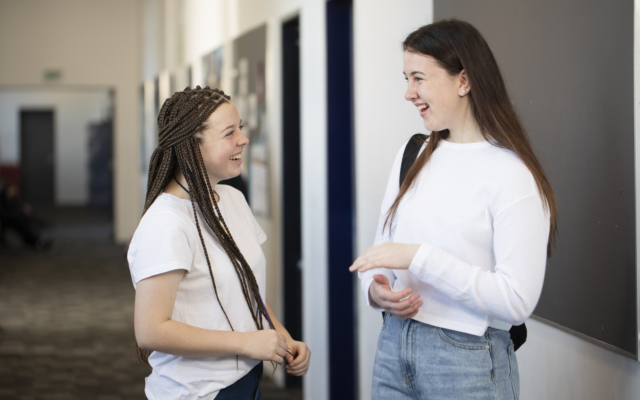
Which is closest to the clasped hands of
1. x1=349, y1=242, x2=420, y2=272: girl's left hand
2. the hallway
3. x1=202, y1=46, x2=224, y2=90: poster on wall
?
x1=349, y1=242, x2=420, y2=272: girl's left hand

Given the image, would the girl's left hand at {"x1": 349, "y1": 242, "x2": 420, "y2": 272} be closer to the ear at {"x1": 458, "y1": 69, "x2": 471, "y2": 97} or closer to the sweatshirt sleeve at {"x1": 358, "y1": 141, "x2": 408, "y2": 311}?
the sweatshirt sleeve at {"x1": 358, "y1": 141, "x2": 408, "y2": 311}

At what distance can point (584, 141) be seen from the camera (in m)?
1.65

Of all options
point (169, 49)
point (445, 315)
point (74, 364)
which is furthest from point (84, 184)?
point (445, 315)

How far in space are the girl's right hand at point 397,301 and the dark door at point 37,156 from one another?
57.1ft

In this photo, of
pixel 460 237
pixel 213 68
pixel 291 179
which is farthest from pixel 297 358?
pixel 213 68

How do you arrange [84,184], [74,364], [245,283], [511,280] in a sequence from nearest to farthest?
[511,280] < [245,283] < [74,364] < [84,184]

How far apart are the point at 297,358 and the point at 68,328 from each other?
167 inches

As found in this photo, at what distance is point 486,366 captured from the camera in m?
1.33

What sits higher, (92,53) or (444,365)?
(92,53)

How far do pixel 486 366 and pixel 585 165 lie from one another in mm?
686

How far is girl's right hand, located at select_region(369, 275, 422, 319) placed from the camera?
132 centimetres

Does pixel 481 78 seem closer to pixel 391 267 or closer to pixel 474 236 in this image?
pixel 474 236

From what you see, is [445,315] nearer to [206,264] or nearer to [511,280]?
[511,280]

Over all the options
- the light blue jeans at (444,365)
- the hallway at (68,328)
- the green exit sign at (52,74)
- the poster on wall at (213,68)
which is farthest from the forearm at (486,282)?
the green exit sign at (52,74)
